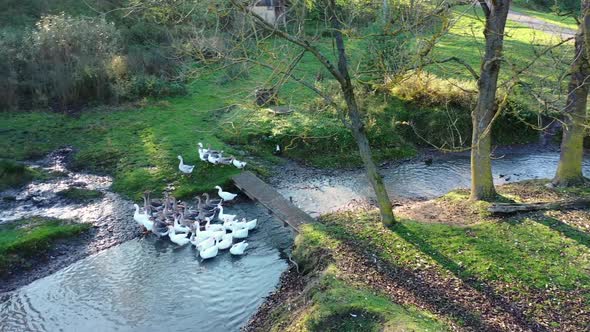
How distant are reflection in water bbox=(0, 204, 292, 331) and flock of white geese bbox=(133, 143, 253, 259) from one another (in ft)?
0.98

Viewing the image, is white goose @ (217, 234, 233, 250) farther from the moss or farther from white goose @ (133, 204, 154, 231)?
the moss

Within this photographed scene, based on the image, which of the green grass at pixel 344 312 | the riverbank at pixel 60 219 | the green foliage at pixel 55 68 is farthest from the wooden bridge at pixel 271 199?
the green foliage at pixel 55 68

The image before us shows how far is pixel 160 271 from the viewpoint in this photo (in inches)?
538

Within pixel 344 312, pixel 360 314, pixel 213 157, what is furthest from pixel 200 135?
pixel 360 314

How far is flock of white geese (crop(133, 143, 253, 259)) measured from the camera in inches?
570

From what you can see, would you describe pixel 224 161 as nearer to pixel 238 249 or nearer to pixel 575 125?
pixel 238 249

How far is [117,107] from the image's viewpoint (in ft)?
82.7

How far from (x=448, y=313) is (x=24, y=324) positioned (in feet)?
32.0

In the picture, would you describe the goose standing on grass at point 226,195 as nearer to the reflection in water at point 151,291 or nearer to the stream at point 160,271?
the stream at point 160,271

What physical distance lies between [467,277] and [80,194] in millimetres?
13586

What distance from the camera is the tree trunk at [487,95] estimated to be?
40.6ft

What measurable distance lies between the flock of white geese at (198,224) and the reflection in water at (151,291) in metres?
0.30

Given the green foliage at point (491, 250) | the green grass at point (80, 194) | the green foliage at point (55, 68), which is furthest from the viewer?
the green foliage at point (55, 68)

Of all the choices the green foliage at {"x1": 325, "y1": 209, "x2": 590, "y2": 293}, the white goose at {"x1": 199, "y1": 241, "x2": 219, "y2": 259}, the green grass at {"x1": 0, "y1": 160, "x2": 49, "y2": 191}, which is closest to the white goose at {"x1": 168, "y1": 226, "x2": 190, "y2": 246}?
the white goose at {"x1": 199, "y1": 241, "x2": 219, "y2": 259}
